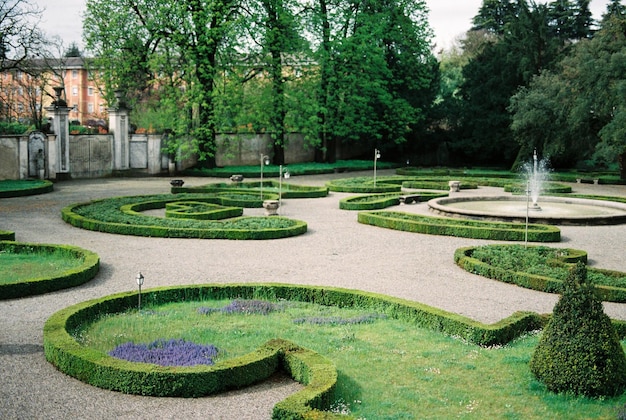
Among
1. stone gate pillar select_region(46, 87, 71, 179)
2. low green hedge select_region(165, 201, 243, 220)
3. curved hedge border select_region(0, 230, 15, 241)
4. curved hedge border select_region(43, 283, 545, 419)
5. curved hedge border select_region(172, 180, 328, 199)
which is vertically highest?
stone gate pillar select_region(46, 87, 71, 179)

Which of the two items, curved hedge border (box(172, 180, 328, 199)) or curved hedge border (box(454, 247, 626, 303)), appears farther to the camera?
curved hedge border (box(172, 180, 328, 199))

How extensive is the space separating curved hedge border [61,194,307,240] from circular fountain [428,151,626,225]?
245 inches

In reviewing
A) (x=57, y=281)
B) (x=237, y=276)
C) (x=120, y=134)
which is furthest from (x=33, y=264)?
(x=120, y=134)

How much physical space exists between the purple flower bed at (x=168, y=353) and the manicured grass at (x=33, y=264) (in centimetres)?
414

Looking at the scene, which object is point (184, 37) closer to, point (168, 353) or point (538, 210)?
point (538, 210)

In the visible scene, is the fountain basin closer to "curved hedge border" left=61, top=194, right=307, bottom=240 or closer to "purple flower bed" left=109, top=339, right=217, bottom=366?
"curved hedge border" left=61, top=194, right=307, bottom=240

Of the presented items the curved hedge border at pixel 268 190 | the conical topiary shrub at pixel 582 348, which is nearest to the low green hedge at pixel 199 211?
the curved hedge border at pixel 268 190

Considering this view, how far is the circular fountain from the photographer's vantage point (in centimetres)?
2136

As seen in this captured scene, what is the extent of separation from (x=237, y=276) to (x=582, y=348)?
7.60 m

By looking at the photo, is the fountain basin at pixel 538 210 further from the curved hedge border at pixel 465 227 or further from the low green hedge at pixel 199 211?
the low green hedge at pixel 199 211

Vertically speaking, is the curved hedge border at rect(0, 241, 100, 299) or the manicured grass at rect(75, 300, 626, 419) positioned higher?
the curved hedge border at rect(0, 241, 100, 299)

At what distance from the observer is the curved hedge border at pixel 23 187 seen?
27.0m

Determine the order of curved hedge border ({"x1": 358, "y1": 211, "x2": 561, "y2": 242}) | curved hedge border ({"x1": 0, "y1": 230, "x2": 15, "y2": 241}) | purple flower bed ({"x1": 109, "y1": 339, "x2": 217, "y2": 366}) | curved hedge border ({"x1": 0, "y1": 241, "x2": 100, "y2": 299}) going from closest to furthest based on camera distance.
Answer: purple flower bed ({"x1": 109, "y1": 339, "x2": 217, "y2": 366}), curved hedge border ({"x1": 0, "y1": 241, "x2": 100, "y2": 299}), curved hedge border ({"x1": 0, "y1": 230, "x2": 15, "y2": 241}), curved hedge border ({"x1": 358, "y1": 211, "x2": 561, "y2": 242})

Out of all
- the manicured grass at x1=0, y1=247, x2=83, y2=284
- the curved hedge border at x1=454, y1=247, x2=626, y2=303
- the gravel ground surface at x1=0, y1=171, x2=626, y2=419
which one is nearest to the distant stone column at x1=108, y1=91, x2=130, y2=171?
the gravel ground surface at x1=0, y1=171, x2=626, y2=419
